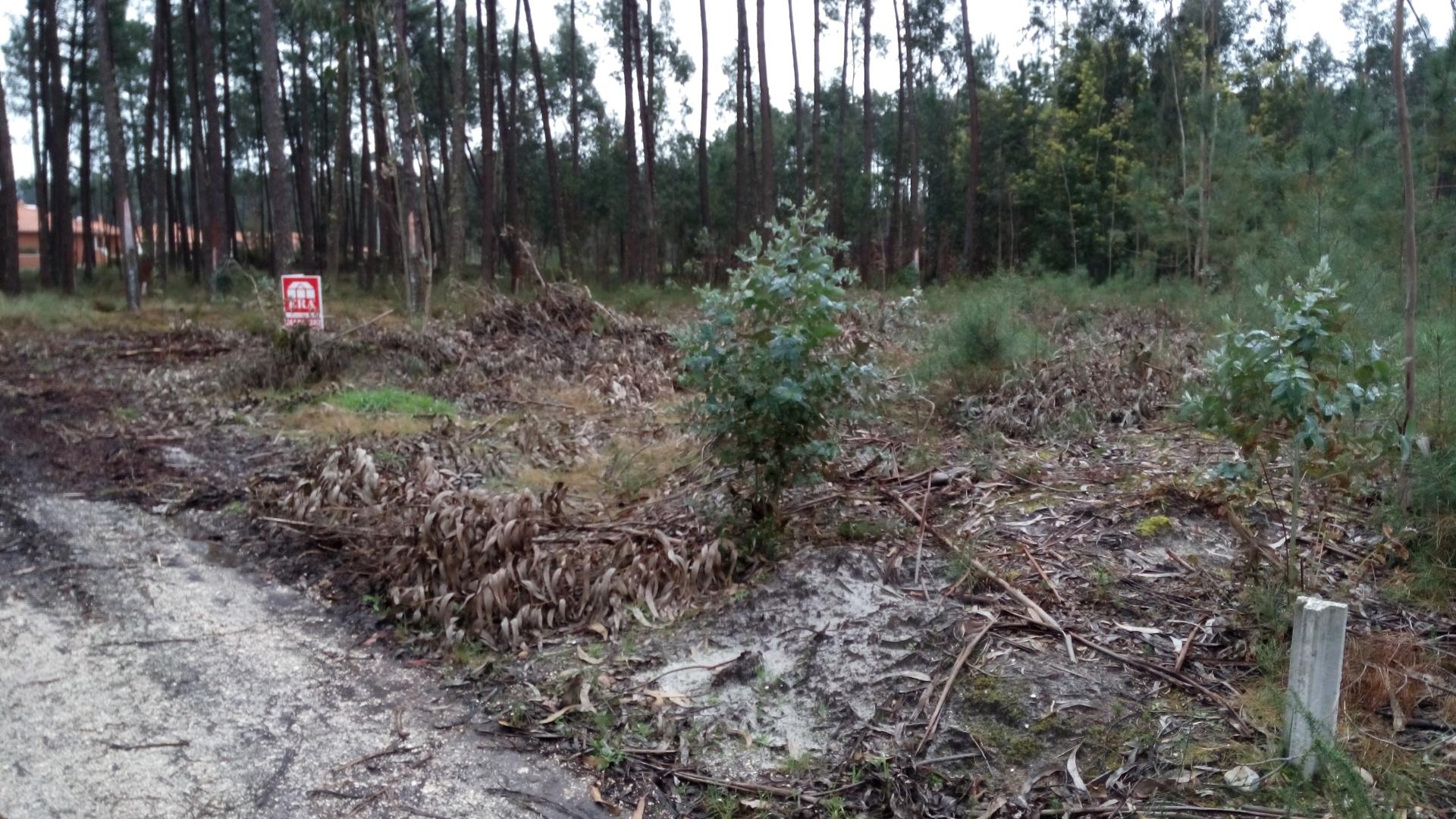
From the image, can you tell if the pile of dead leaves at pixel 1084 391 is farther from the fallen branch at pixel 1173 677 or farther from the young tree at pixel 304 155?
the young tree at pixel 304 155

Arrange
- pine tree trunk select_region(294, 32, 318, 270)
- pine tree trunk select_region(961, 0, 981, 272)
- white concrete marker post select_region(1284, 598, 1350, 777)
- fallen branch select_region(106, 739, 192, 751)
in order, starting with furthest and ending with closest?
pine tree trunk select_region(294, 32, 318, 270) → pine tree trunk select_region(961, 0, 981, 272) → fallen branch select_region(106, 739, 192, 751) → white concrete marker post select_region(1284, 598, 1350, 777)

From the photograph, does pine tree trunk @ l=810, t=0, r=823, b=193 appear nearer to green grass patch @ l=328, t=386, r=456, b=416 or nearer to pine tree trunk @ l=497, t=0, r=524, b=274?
pine tree trunk @ l=497, t=0, r=524, b=274

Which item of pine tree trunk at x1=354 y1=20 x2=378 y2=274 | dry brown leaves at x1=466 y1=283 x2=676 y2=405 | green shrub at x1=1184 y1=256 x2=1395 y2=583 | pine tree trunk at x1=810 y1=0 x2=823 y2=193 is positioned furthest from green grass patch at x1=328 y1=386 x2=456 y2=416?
pine tree trunk at x1=810 y1=0 x2=823 y2=193

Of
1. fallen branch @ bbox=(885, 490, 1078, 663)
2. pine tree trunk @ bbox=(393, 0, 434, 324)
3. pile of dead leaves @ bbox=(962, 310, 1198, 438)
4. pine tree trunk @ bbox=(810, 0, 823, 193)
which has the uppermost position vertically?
pine tree trunk @ bbox=(810, 0, 823, 193)

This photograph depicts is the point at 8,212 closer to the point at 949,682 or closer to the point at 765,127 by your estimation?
the point at 765,127

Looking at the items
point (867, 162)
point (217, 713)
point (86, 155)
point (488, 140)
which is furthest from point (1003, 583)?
point (86, 155)

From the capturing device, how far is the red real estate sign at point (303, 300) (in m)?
13.8

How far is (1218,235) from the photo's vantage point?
2030 cm

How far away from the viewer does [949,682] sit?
4449 mm

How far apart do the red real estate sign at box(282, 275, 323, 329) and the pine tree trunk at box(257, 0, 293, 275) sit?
723 centimetres

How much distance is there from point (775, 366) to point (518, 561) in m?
1.68

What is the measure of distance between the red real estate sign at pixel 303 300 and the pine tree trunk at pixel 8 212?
1489 cm

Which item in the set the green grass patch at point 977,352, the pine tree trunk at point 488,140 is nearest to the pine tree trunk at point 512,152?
the pine tree trunk at point 488,140

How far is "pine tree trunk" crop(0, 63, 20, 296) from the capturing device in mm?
25188
